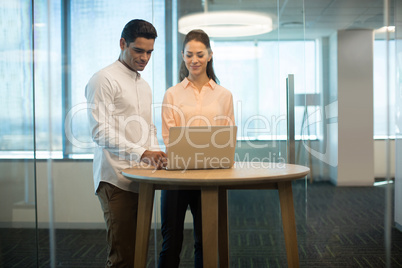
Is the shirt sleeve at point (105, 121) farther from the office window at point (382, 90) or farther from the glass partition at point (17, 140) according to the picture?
the office window at point (382, 90)

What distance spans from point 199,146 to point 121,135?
0.43m

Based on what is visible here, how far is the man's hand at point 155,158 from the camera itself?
1678 mm

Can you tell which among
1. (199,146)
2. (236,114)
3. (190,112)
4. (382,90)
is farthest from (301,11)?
(199,146)

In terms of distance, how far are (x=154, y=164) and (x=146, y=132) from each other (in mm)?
257

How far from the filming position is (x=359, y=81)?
3059 millimetres

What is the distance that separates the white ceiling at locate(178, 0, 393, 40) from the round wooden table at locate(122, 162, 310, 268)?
4.12 ft

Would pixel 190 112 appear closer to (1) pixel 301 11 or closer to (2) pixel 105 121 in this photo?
(2) pixel 105 121

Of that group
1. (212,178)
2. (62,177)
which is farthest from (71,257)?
(212,178)

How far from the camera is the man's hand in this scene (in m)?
1.68

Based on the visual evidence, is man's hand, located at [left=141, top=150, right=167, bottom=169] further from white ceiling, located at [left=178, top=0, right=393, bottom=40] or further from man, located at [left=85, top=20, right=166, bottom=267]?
white ceiling, located at [left=178, top=0, right=393, bottom=40]

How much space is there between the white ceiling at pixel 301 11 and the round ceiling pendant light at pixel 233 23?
0.03m

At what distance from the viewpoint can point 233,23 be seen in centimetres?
259

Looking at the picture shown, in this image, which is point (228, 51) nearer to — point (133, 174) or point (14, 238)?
point (133, 174)

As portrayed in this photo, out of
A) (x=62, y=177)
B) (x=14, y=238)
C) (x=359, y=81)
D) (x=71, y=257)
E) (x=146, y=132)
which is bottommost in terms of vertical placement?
(x=71, y=257)
